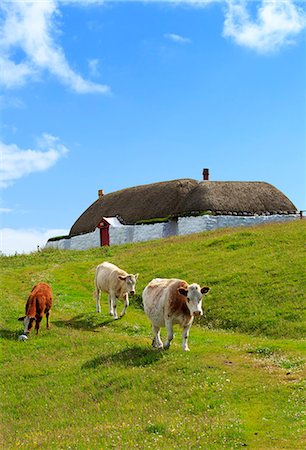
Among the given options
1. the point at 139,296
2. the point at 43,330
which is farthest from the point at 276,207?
the point at 43,330

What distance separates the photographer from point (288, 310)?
29125 millimetres

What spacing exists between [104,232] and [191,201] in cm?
Result: 1304

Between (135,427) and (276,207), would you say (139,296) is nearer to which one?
(135,427)

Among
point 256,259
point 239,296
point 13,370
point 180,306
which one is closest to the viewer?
point 180,306

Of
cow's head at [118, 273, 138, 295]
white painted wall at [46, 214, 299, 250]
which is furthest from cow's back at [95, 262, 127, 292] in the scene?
white painted wall at [46, 214, 299, 250]

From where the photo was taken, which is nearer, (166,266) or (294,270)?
(294,270)

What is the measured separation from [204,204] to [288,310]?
43.1 meters

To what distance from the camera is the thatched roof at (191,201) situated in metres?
73.1

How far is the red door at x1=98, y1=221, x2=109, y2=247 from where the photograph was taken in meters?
79.4

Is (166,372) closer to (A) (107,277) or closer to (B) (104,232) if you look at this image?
(A) (107,277)

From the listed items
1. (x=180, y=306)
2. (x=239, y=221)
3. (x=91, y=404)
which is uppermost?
(x=239, y=221)

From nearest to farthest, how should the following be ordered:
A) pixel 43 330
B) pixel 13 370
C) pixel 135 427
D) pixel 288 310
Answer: pixel 135 427 < pixel 13 370 < pixel 43 330 < pixel 288 310

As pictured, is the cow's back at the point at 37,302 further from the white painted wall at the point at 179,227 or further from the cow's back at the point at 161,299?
the white painted wall at the point at 179,227

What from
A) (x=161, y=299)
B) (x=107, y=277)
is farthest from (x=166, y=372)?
(x=107, y=277)
